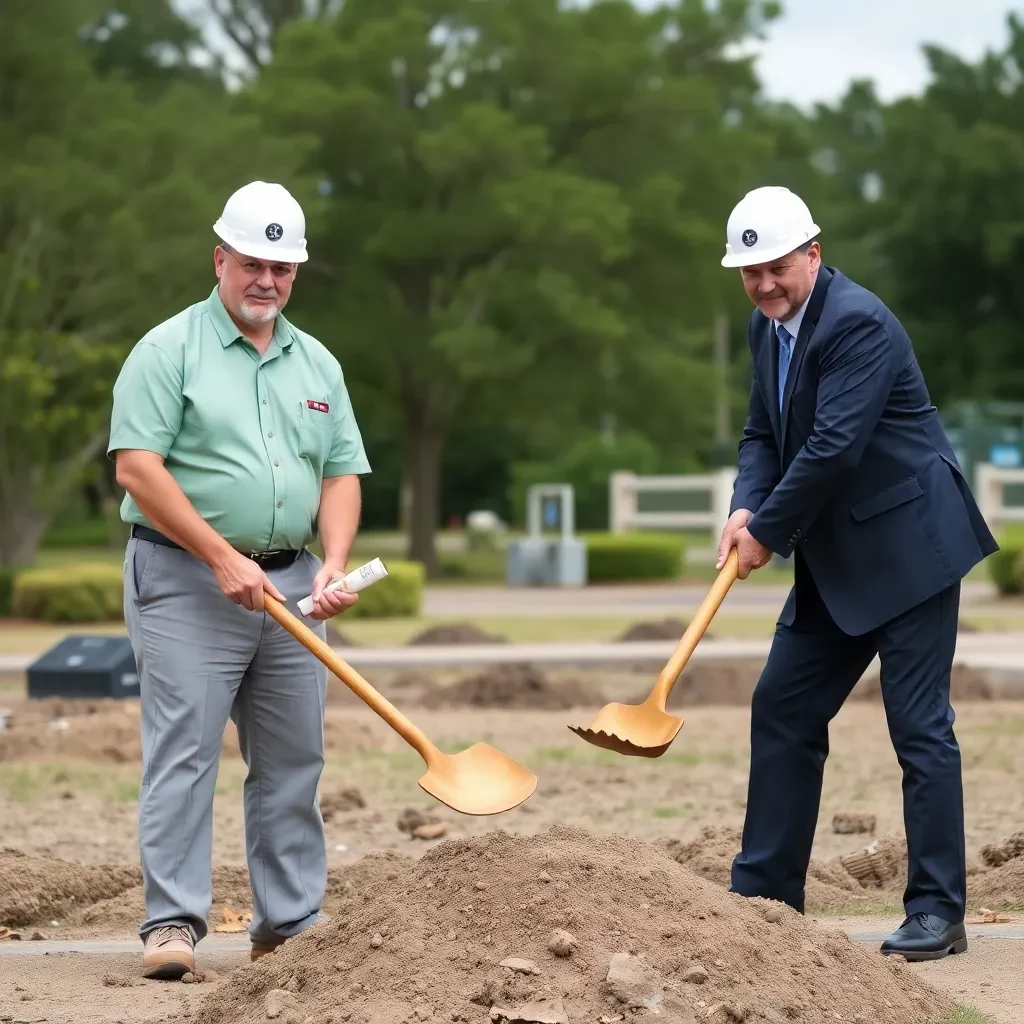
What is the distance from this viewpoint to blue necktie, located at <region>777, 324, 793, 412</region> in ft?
17.7

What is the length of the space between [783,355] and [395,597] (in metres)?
16.4

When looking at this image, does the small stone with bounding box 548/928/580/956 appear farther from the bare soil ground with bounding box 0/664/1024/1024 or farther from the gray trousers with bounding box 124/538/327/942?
the gray trousers with bounding box 124/538/327/942

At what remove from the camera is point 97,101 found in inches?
1063

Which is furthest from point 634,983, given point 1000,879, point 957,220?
point 957,220

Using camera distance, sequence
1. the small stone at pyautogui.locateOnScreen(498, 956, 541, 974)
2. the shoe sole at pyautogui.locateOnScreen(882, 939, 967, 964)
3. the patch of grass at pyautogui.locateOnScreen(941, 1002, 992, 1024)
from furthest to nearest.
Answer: the shoe sole at pyautogui.locateOnScreen(882, 939, 967, 964)
the patch of grass at pyautogui.locateOnScreen(941, 1002, 992, 1024)
the small stone at pyautogui.locateOnScreen(498, 956, 541, 974)

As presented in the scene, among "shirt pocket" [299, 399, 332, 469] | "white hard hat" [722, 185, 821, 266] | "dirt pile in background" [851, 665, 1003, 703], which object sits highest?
"white hard hat" [722, 185, 821, 266]

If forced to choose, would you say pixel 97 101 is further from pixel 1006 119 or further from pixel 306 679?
pixel 1006 119

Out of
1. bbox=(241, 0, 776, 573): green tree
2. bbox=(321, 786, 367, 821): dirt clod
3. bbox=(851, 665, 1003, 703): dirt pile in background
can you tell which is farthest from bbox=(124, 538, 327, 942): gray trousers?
bbox=(241, 0, 776, 573): green tree

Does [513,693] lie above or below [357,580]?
below

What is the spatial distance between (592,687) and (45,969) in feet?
26.5

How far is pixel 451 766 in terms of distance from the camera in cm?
520

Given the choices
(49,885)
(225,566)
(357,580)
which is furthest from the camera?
(49,885)

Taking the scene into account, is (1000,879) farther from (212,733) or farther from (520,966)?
(212,733)

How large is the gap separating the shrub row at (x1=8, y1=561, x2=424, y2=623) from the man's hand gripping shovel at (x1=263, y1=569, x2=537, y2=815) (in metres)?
15.8
